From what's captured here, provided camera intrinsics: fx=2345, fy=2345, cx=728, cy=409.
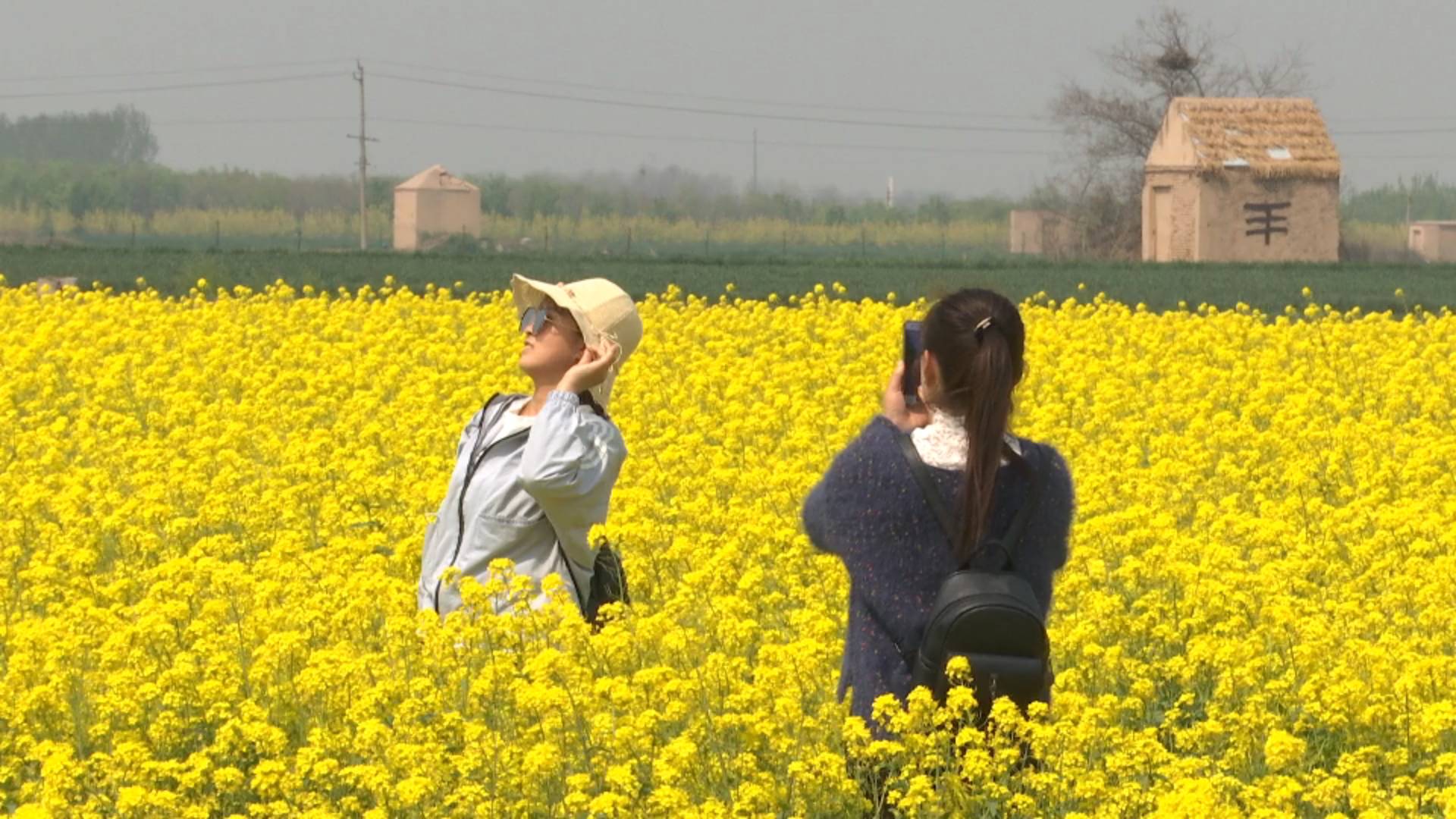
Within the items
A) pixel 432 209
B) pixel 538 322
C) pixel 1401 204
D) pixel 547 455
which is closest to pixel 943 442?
pixel 547 455

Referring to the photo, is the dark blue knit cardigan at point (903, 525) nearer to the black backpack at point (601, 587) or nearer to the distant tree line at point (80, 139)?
the black backpack at point (601, 587)

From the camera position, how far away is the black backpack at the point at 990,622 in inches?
192

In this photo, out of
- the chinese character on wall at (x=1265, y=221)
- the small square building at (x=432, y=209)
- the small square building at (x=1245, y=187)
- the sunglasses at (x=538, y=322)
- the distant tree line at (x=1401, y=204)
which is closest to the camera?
the sunglasses at (x=538, y=322)

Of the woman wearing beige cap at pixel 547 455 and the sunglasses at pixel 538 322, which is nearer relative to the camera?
the woman wearing beige cap at pixel 547 455

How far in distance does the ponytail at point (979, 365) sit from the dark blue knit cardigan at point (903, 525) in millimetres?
87

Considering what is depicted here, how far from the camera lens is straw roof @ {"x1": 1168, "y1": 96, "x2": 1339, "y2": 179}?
44.3 m

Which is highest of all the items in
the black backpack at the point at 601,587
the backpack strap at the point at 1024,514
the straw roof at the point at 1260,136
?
the straw roof at the point at 1260,136

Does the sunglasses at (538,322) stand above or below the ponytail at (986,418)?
above

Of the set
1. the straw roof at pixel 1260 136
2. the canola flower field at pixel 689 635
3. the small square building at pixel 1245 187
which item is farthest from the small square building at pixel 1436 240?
the canola flower field at pixel 689 635

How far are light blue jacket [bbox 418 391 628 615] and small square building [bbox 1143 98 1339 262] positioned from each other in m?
38.7

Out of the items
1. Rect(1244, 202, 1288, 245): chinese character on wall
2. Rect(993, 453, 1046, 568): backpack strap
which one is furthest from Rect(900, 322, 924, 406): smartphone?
Rect(1244, 202, 1288, 245): chinese character on wall

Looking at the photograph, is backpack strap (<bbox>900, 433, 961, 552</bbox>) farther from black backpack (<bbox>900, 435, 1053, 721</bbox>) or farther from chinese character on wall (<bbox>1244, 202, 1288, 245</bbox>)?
chinese character on wall (<bbox>1244, 202, 1288, 245</bbox>)

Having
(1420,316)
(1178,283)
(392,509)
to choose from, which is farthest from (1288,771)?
(1178,283)

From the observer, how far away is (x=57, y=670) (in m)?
6.34
